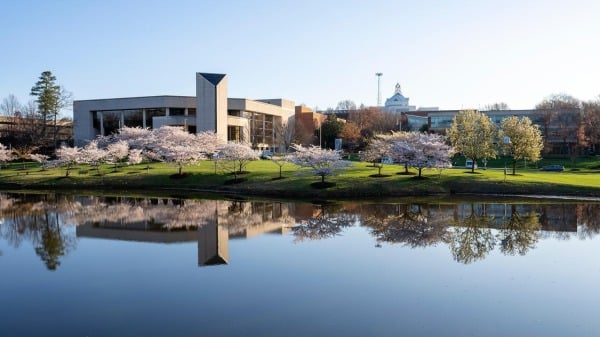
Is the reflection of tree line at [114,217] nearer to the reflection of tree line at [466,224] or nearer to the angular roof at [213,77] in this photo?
the reflection of tree line at [466,224]

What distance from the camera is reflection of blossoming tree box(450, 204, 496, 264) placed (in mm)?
16206

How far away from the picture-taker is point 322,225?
21.9 meters

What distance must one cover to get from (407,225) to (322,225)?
3.81 m

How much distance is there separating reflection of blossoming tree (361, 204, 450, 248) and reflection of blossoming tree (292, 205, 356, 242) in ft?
3.37

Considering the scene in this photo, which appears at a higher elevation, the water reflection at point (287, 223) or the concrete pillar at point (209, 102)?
the concrete pillar at point (209, 102)

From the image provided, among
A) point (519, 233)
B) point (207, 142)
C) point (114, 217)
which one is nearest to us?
point (519, 233)

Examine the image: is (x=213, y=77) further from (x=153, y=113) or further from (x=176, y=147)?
(x=176, y=147)

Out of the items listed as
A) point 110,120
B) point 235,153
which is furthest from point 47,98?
point 235,153

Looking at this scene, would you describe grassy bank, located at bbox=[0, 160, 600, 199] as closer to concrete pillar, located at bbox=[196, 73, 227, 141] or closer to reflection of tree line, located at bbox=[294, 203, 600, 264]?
reflection of tree line, located at bbox=[294, 203, 600, 264]

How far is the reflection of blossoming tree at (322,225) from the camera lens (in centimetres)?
1960

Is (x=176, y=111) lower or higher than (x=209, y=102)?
lower

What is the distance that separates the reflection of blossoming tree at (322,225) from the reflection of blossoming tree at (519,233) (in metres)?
6.41

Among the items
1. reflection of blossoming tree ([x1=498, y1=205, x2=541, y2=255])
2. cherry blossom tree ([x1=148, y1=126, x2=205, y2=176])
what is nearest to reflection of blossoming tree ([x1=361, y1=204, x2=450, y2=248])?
reflection of blossoming tree ([x1=498, y1=205, x2=541, y2=255])

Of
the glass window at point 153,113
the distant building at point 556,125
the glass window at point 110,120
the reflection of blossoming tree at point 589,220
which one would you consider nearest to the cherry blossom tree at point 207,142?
the glass window at point 153,113
